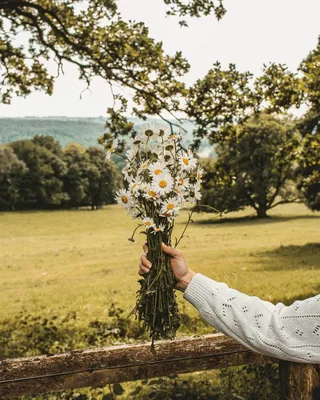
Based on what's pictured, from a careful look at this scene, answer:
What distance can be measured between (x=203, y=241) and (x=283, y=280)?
1675 centimetres

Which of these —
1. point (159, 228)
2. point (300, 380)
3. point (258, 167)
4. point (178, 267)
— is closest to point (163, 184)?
point (159, 228)

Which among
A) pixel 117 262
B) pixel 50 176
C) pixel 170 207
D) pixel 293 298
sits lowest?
pixel 117 262

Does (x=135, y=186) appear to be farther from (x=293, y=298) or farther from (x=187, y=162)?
(x=293, y=298)

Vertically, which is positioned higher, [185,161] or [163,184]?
[185,161]

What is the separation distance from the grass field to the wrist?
921 centimetres

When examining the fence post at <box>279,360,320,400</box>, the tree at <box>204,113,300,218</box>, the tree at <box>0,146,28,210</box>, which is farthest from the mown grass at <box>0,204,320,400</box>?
the tree at <box>0,146,28,210</box>

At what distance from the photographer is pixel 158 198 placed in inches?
106

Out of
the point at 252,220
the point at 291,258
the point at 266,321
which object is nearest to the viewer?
the point at 266,321

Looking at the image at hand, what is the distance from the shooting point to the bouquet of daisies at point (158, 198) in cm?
269

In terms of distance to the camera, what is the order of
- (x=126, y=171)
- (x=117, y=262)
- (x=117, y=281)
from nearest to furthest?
(x=126, y=171)
(x=117, y=281)
(x=117, y=262)

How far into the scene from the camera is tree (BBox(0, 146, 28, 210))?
64688mm

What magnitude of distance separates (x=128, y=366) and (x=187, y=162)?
63.5 inches

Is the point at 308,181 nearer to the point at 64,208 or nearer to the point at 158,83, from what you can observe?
the point at 158,83

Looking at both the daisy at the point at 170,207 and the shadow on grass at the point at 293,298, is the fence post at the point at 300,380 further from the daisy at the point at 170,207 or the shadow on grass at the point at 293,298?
the shadow on grass at the point at 293,298
